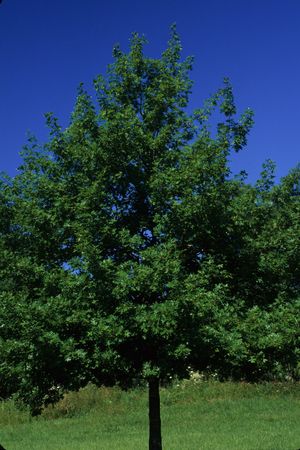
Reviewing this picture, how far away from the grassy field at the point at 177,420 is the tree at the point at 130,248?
469 inches

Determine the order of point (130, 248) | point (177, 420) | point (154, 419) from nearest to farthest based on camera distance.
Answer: point (130, 248) < point (154, 419) < point (177, 420)

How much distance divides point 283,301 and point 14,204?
7.59 m

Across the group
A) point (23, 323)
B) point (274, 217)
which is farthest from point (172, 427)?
point (23, 323)

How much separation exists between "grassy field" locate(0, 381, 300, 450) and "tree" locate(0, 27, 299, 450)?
1192 centimetres

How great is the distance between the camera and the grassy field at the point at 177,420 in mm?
25906

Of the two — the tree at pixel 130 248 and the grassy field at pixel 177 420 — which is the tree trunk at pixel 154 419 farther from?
the grassy field at pixel 177 420

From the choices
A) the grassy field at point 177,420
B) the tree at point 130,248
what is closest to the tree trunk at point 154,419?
the tree at point 130,248

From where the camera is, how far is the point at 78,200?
14500mm

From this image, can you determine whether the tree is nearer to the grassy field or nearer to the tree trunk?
the tree trunk

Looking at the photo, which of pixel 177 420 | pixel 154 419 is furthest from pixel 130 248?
pixel 177 420

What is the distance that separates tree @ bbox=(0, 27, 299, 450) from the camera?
12172 mm

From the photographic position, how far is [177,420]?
3300 cm

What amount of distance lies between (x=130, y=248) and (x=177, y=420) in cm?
2219

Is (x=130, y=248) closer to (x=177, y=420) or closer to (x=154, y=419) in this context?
(x=154, y=419)
